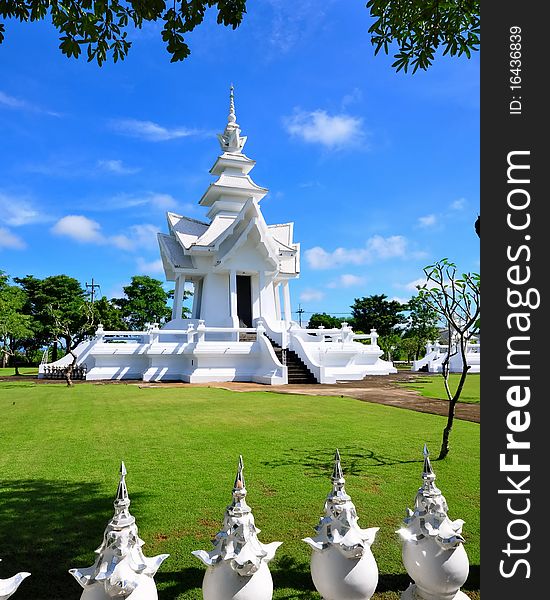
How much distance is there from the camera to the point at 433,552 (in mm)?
2668

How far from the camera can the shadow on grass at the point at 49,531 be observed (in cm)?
376

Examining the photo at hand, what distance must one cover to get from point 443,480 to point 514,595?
13.4 feet

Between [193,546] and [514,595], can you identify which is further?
[193,546]

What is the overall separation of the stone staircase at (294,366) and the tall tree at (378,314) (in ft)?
110

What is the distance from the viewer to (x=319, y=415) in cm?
1170

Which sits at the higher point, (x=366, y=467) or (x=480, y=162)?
(x=480, y=162)

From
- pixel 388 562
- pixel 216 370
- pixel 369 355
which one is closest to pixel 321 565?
pixel 388 562

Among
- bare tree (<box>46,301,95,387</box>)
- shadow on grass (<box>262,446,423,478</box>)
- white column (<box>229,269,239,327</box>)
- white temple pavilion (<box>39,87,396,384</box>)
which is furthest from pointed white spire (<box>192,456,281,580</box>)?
white column (<box>229,269,239,327</box>)

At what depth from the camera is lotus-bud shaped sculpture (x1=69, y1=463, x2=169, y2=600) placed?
2.19 metres

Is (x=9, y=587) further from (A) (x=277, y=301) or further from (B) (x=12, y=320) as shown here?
(B) (x=12, y=320)

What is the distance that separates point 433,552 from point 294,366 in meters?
19.7

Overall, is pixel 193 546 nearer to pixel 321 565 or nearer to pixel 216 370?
pixel 321 565

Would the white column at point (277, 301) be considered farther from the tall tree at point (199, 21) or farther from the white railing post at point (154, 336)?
the tall tree at point (199, 21)

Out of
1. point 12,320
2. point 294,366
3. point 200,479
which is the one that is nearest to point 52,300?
point 12,320
